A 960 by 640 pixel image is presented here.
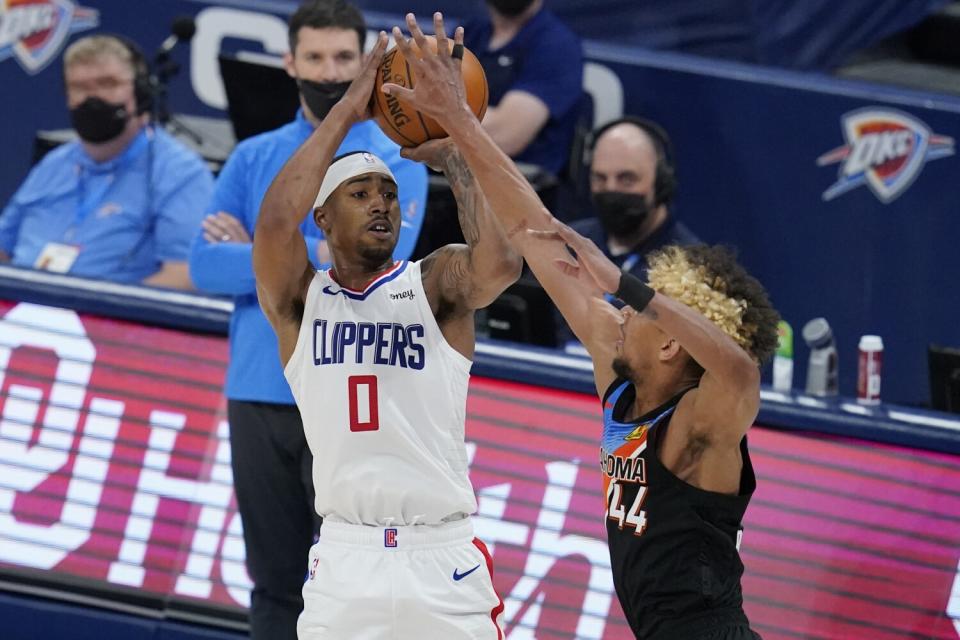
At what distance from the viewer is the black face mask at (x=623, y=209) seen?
6863 mm

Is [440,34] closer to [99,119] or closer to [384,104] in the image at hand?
[384,104]

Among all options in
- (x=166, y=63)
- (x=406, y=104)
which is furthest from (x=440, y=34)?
(x=166, y=63)

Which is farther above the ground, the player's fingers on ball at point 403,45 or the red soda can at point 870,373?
the player's fingers on ball at point 403,45

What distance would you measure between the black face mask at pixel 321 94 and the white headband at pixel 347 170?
745mm

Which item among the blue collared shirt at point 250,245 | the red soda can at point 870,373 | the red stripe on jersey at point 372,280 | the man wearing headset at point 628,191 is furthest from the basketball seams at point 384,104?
the man wearing headset at point 628,191

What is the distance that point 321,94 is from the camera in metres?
5.52

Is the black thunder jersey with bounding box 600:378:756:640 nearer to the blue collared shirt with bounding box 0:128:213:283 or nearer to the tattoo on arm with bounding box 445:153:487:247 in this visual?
the tattoo on arm with bounding box 445:153:487:247

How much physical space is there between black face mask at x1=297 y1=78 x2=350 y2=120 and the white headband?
74 cm

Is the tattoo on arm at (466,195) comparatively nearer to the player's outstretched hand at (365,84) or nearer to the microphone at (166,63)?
the player's outstretched hand at (365,84)

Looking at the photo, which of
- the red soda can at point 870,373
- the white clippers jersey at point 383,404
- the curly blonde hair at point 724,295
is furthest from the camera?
the red soda can at point 870,373

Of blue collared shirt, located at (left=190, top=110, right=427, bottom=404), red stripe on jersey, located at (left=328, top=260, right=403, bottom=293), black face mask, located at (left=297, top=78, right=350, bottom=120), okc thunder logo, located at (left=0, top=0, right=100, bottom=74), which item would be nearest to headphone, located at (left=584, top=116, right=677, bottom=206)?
blue collared shirt, located at (left=190, top=110, right=427, bottom=404)

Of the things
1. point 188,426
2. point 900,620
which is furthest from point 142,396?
point 900,620

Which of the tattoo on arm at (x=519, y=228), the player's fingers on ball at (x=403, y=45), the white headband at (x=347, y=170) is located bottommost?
the tattoo on arm at (x=519, y=228)

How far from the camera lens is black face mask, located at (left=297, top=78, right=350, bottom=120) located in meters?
5.52
